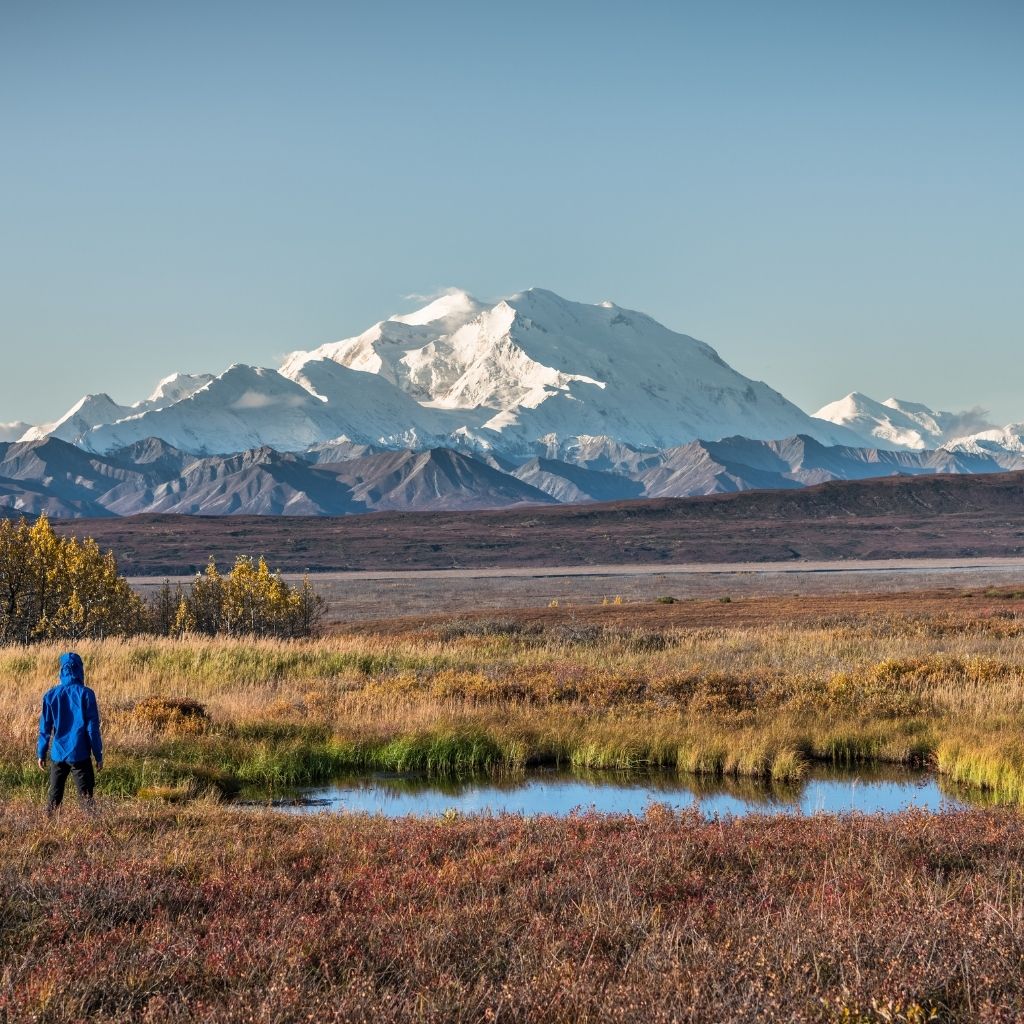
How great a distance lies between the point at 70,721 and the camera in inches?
525

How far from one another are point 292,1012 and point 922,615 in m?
41.1

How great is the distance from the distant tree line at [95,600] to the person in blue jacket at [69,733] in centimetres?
2170

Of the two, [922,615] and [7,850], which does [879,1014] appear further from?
[922,615]

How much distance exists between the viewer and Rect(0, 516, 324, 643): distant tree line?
3584 cm

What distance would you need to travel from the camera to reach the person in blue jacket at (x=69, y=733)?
1322 cm

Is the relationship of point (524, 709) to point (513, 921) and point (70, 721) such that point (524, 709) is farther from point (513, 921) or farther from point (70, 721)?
point (513, 921)

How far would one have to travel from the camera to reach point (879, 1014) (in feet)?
21.5

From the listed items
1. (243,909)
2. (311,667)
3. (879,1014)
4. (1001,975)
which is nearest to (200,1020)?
(243,909)

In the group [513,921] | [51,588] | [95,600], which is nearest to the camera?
[513,921]

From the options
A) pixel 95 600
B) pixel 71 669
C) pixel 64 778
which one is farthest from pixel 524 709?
pixel 95 600

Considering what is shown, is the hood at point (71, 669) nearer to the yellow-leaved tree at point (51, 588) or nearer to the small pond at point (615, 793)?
the small pond at point (615, 793)

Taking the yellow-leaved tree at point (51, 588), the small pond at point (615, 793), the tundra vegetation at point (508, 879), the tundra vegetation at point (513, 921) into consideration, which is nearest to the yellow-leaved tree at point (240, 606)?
the yellow-leaved tree at point (51, 588)

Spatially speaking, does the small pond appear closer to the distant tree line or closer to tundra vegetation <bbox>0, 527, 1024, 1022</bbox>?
tundra vegetation <bbox>0, 527, 1024, 1022</bbox>

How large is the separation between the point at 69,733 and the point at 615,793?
775 cm
